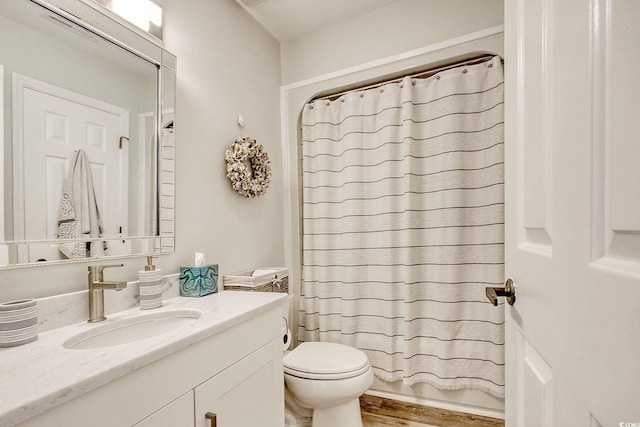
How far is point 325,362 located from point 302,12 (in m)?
2.18

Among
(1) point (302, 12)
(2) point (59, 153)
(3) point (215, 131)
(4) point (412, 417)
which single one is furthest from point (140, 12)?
(4) point (412, 417)

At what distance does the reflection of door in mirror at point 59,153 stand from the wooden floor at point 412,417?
1.68 m

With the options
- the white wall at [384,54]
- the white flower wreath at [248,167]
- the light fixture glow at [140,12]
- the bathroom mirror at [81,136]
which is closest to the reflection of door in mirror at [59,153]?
the bathroom mirror at [81,136]

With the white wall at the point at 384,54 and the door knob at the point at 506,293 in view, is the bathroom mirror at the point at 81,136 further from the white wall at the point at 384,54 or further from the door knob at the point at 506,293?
the door knob at the point at 506,293

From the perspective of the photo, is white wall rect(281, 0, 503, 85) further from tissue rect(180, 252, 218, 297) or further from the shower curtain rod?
tissue rect(180, 252, 218, 297)

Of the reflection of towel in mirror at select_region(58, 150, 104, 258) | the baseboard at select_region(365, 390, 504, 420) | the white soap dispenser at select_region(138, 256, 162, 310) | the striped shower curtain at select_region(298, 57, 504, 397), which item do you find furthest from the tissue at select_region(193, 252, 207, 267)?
the baseboard at select_region(365, 390, 504, 420)

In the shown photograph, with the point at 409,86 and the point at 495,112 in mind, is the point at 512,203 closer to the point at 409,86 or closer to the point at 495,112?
the point at 495,112

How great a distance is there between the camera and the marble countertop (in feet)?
1.74

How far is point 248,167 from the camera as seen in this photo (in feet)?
6.07

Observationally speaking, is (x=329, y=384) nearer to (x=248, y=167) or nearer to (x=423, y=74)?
(x=248, y=167)

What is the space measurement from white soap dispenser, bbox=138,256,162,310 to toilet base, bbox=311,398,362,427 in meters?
1.00

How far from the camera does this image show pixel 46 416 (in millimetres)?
539

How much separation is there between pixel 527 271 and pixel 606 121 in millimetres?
367

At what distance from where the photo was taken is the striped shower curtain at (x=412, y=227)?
1727 millimetres
